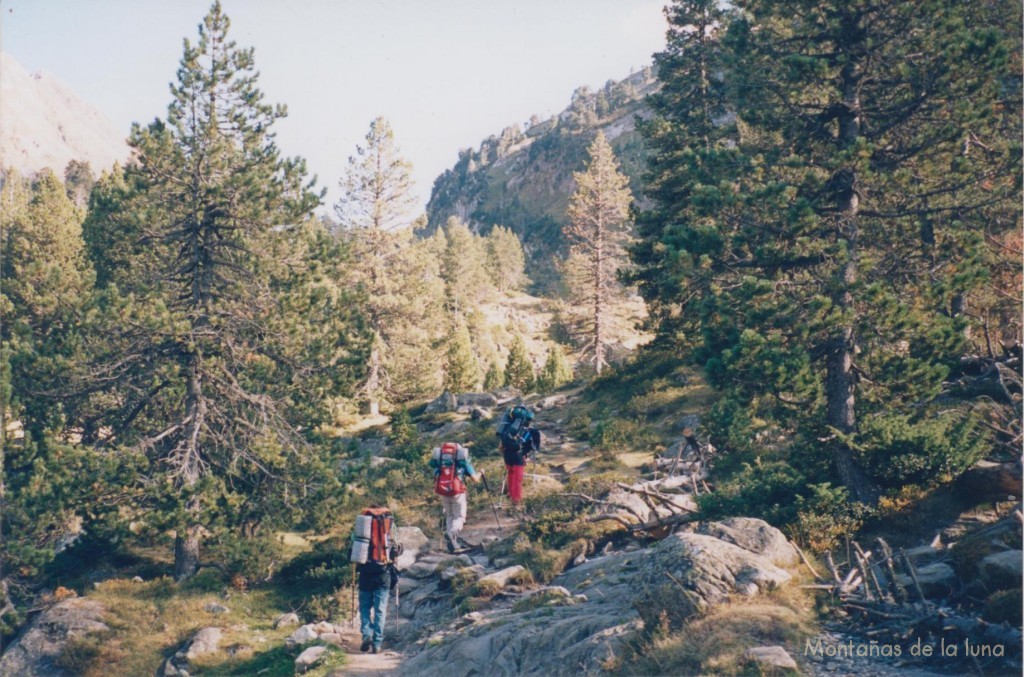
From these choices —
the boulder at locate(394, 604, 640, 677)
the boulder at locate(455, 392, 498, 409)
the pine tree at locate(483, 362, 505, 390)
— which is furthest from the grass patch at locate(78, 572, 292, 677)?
the pine tree at locate(483, 362, 505, 390)

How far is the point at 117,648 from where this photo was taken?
12.8m

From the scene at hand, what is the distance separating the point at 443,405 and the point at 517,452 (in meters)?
19.8

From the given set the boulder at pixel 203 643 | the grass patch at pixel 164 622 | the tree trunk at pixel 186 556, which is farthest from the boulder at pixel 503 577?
the tree trunk at pixel 186 556

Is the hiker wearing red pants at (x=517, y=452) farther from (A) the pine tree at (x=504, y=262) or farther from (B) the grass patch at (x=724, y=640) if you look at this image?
(A) the pine tree at (x=504, y=262)

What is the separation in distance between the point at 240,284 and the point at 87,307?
3.34 metres

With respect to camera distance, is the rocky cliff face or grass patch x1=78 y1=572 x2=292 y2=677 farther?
the rocky cliff face

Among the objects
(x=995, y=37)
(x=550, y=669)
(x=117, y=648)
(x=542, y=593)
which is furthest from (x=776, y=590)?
(x=117, y=648)

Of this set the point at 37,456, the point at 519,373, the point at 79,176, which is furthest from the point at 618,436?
the point at 79,176

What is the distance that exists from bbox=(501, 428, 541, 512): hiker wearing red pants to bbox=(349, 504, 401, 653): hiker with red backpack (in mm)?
4575

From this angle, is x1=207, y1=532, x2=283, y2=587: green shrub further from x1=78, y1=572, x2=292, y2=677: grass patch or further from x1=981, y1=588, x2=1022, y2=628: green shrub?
x1=981, y1=588, x2=1022, y2=628: green shrub

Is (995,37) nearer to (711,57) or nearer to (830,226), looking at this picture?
(830,226)

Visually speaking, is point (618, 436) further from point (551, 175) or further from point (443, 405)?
point (551, 175)

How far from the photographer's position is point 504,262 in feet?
340

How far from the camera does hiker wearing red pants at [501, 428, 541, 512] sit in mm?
14914
